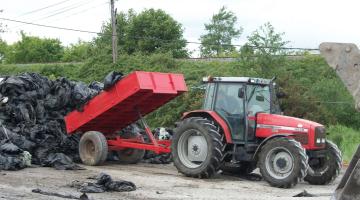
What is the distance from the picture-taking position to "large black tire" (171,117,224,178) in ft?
40.8

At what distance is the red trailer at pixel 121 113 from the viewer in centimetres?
1345

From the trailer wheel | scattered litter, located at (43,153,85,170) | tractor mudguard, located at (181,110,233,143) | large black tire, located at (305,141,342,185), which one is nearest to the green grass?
large black tire, located at (305,141,342,185)

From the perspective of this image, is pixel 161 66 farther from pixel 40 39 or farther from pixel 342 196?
pixel 40 39

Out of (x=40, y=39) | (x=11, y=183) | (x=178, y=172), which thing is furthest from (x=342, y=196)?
(x=40, y=39)

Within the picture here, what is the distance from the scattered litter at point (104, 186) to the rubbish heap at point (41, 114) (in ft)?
Result: 9.53

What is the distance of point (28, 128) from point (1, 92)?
1293 mm

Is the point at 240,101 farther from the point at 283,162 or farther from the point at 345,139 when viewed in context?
the point at 345,139

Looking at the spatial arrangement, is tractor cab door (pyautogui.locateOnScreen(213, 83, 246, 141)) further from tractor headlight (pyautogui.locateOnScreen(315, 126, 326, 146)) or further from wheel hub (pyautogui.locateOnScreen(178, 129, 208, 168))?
tractor headlight (pyautogui.locateOnScreen(315, 126, 326, 146))

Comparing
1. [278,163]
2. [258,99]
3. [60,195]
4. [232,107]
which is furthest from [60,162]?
[278,163]

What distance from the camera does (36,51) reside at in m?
76.2

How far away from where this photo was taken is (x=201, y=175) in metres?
12.7

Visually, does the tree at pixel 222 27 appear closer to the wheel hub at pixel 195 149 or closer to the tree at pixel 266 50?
the tree at pixel 266 50

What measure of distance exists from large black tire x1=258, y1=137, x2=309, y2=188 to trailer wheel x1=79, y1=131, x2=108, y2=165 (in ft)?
13.1

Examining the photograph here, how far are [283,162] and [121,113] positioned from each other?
14.0 ft
